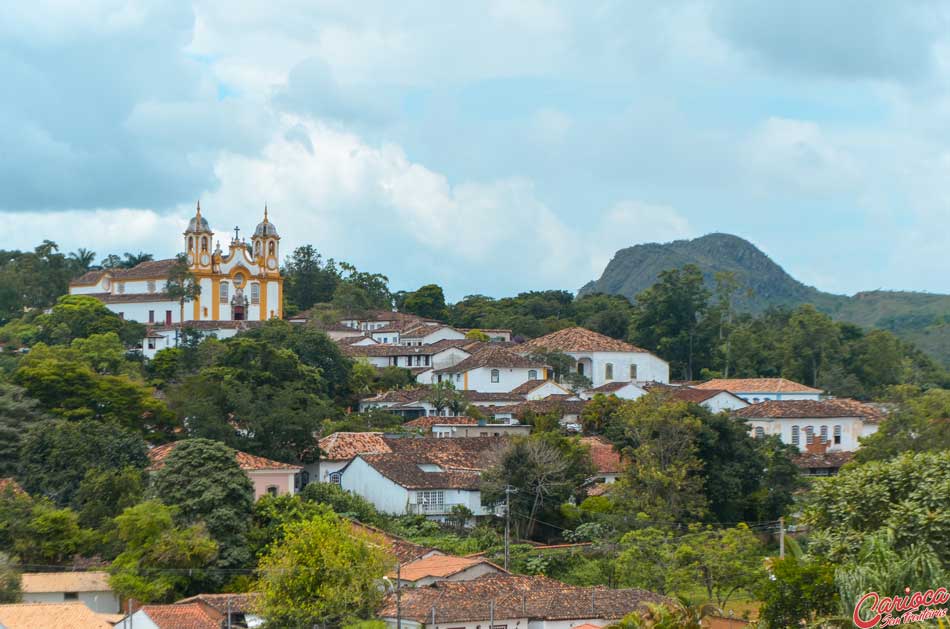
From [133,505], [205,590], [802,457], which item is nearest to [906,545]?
[205,590]

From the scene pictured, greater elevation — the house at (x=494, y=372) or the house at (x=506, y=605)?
the house at (x=494, y=372)

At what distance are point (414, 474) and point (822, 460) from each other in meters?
17.1

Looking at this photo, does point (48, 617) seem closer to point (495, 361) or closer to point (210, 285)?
point (495, 361)

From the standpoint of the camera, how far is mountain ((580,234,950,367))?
15300cm

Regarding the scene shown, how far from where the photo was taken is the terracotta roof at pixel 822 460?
47.1 metres

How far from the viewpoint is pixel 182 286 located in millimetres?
70188

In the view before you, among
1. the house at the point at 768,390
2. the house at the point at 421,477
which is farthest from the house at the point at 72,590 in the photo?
the house at the point at 768,390

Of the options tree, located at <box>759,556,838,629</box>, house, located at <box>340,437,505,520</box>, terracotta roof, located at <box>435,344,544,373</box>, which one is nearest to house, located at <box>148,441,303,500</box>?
house, located at <box>340,437,505,520</box>

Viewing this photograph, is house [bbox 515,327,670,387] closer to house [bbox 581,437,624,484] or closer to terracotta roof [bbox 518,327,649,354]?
terracotta roof [bbox 518,327,649,354]

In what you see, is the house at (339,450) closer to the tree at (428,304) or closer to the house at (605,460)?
the house at (605,460)

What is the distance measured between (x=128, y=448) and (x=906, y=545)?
24334 millimetres

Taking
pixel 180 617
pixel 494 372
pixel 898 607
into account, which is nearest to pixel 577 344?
pixel 494 372

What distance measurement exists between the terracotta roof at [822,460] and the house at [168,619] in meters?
26.2

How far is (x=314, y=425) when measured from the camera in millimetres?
41281
